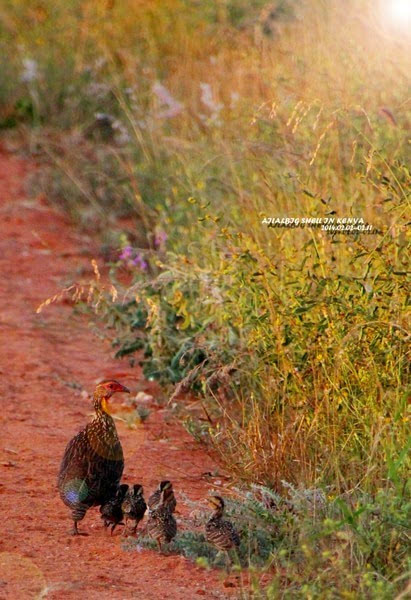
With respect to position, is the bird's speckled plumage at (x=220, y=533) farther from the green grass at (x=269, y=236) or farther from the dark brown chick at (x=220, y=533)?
the green grass at (x=269, y=236)

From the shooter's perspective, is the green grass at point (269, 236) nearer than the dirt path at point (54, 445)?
No

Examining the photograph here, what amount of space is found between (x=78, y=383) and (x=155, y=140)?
2.87 metres

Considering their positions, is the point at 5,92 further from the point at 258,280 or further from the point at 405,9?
the point at 258,280

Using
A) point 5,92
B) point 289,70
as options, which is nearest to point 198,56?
point 5,92

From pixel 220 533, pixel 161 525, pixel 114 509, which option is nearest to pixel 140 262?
pixel 114 509

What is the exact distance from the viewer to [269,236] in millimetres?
6156

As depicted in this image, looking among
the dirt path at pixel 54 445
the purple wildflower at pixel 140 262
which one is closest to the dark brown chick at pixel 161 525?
the dirt path at pixel 54 445

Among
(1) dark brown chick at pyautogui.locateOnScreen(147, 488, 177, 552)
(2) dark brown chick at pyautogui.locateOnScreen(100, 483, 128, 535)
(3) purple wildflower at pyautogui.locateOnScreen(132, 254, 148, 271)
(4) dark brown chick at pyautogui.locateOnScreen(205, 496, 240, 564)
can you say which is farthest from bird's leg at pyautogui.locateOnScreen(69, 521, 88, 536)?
(3) purple wildflower at pyautogui.locateOnScreen(132, 254, 148, 271)

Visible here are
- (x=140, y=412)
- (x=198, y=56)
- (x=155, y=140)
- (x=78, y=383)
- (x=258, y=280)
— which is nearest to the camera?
(x=258, y=280)

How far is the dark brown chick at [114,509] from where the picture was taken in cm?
447

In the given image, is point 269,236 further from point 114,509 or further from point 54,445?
point 114,509

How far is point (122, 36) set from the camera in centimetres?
1155

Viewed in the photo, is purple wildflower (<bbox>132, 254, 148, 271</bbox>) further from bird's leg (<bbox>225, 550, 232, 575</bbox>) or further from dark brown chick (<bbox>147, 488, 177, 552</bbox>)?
bird's leg (<bbox>225, 550, 232, 575</bbox>)

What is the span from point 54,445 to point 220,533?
5.40 ft
